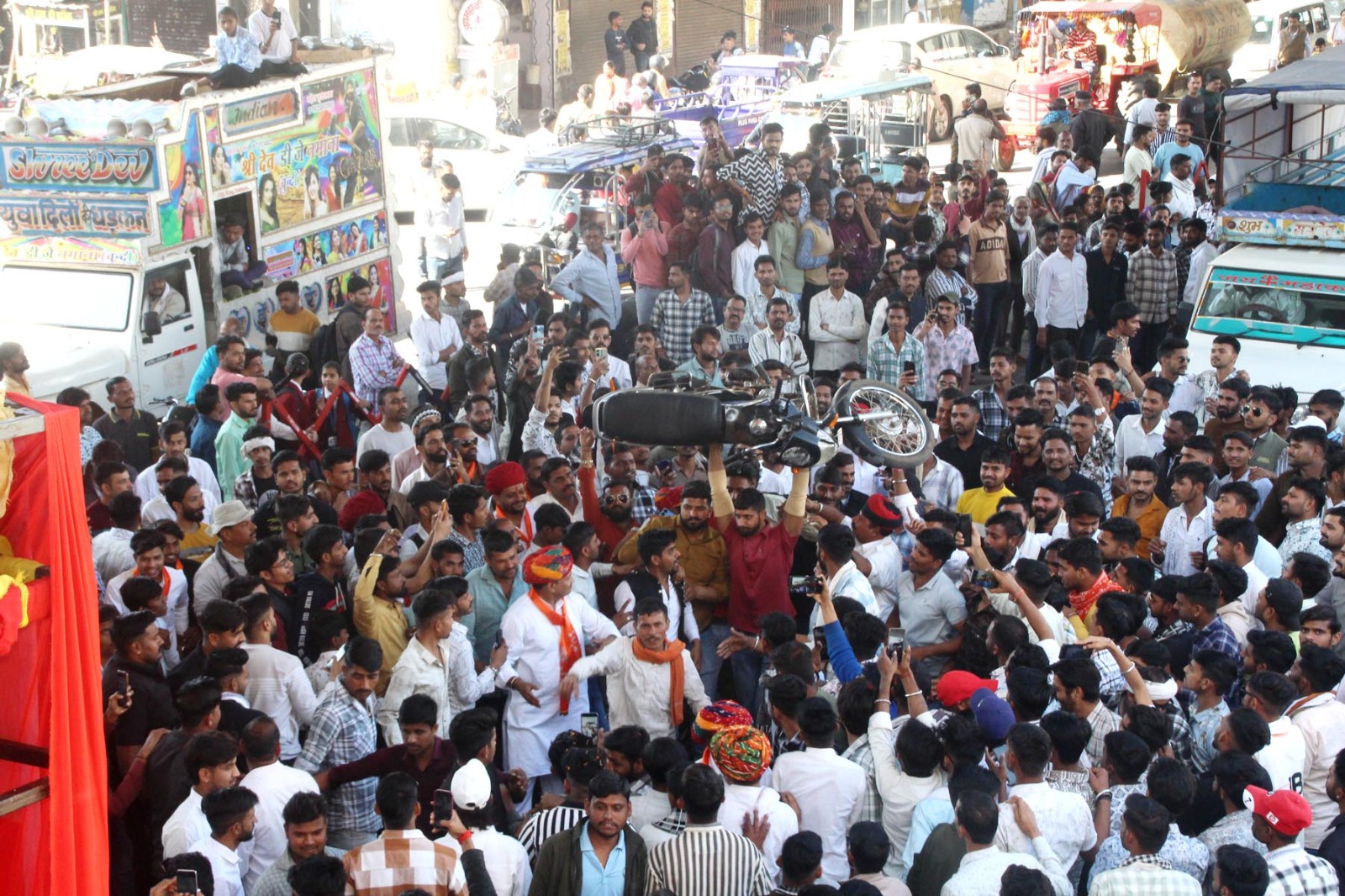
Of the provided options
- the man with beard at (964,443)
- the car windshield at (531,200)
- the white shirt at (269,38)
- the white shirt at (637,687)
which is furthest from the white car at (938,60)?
the white shirt at (637,687)

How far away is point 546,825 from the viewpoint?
6.37 metres

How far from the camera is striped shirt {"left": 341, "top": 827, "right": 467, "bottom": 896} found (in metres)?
5.80

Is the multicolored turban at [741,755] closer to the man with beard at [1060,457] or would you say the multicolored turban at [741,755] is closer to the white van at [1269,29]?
the man with beard at [1060,457]

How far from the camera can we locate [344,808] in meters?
6.85

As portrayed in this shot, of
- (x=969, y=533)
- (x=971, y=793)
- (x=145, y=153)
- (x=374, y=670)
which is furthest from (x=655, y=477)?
(x=145, y=153)

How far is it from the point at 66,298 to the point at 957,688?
9.47 m

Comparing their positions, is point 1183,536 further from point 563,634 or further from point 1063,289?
point 1063,289

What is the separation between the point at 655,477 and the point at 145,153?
6.04 m

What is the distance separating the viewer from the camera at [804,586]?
764cm

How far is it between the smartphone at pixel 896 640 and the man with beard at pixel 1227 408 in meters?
3.68

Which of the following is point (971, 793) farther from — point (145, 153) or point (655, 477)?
point (145, 153)

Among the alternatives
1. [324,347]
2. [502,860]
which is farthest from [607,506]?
[324,347]

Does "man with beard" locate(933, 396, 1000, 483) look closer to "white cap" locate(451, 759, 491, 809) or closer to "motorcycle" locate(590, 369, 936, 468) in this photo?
"motorcycle" locate(590, 369, 936, 468)

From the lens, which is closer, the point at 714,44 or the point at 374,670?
the point at 374,670
